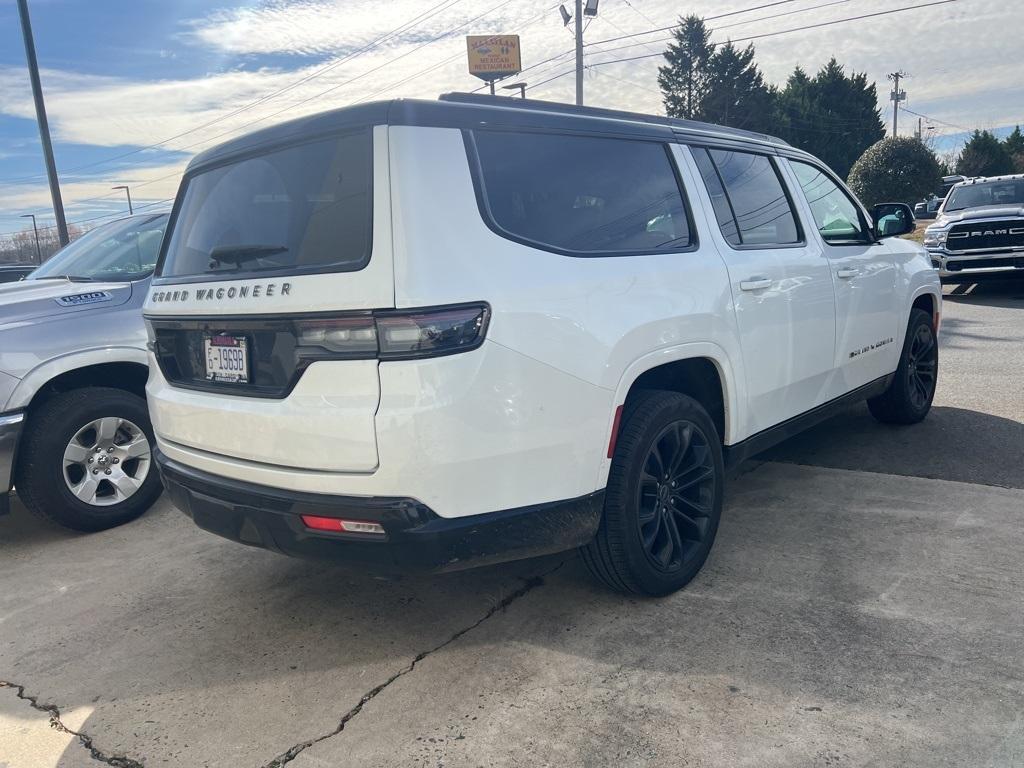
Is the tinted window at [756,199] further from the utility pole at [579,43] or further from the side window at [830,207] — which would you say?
the utility pole at [579,43]

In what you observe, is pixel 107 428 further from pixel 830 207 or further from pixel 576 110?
pixel 830 207

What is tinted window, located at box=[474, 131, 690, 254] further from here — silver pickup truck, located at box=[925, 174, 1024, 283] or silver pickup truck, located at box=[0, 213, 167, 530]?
silver pickup truck, located at box=[925, 174, 1024, 283]

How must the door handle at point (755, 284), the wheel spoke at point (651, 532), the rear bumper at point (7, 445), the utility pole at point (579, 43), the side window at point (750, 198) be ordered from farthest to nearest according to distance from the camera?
the utility pole at point (579, 43)
the rear bumper at point (7, 445)
the side window at point (750, 198)
the door handle at point (755, 284)
the wheel spoke at point (651, 532)

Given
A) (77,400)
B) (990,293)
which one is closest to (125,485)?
(77,400)

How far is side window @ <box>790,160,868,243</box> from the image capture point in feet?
14.4

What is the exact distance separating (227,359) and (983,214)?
12984mm

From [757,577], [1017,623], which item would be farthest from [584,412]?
[1017,623]

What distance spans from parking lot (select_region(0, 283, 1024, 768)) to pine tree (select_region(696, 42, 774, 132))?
54152 millimetres

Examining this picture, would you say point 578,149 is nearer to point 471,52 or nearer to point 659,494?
point 659,494

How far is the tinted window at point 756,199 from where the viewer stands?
12.2 ft

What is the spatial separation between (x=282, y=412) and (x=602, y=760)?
1441 mm

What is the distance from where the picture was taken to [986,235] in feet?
40.3

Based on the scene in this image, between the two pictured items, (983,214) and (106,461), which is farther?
(983,214)

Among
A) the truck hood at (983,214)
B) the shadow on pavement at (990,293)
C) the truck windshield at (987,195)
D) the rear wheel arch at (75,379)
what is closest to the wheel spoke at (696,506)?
the rear wheel arch at (75,379)
